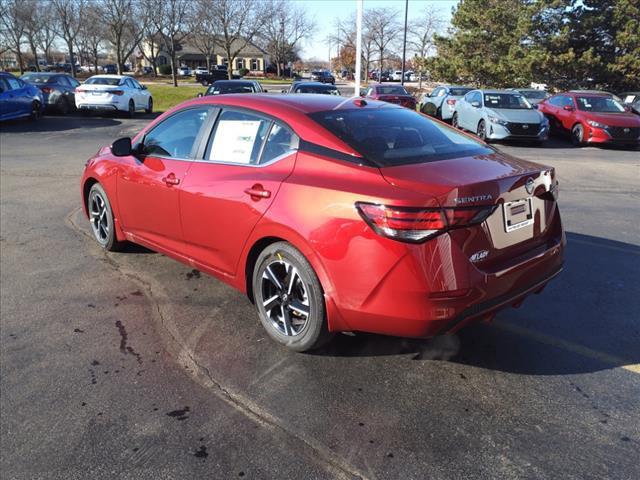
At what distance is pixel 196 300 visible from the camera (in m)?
4.25

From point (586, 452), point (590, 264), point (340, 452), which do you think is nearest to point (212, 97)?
point (340, 452)

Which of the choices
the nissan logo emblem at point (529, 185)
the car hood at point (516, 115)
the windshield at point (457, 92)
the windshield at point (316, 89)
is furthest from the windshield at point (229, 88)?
the nissan logo emblem at point (529, 185)

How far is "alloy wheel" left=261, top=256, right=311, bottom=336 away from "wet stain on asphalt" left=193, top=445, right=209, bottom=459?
995mm

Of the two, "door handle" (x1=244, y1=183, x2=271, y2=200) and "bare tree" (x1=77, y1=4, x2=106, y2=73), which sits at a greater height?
"bare tree" (x1=77, y1=4, x2=106, y2=73)

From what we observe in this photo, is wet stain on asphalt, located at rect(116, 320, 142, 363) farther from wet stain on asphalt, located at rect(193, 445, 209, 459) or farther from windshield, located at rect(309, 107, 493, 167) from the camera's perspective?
windshield, located at rect(309, 107, 493, 167)

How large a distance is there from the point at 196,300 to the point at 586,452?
2907 millimetres

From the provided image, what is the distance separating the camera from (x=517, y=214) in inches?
120

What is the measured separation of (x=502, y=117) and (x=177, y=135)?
12581 mm

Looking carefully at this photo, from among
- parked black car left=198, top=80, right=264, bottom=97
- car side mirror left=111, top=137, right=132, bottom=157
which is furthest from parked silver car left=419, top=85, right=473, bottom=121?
car side mirror left=111, top=137, right=132, bottom=157

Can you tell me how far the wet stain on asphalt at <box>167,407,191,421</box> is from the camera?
2789 millimetres

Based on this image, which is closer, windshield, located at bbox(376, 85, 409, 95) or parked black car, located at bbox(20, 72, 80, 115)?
windshield, located at bbox(376, 85, 409, 95)

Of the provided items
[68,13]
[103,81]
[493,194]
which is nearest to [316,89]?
[103,81]

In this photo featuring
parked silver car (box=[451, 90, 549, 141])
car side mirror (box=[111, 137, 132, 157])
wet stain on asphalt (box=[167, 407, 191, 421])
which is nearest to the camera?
wet stain on asphalt (box=[167, 407, 191, 421])

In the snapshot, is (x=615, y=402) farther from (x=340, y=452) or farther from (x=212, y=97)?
(x=212, y=97)
